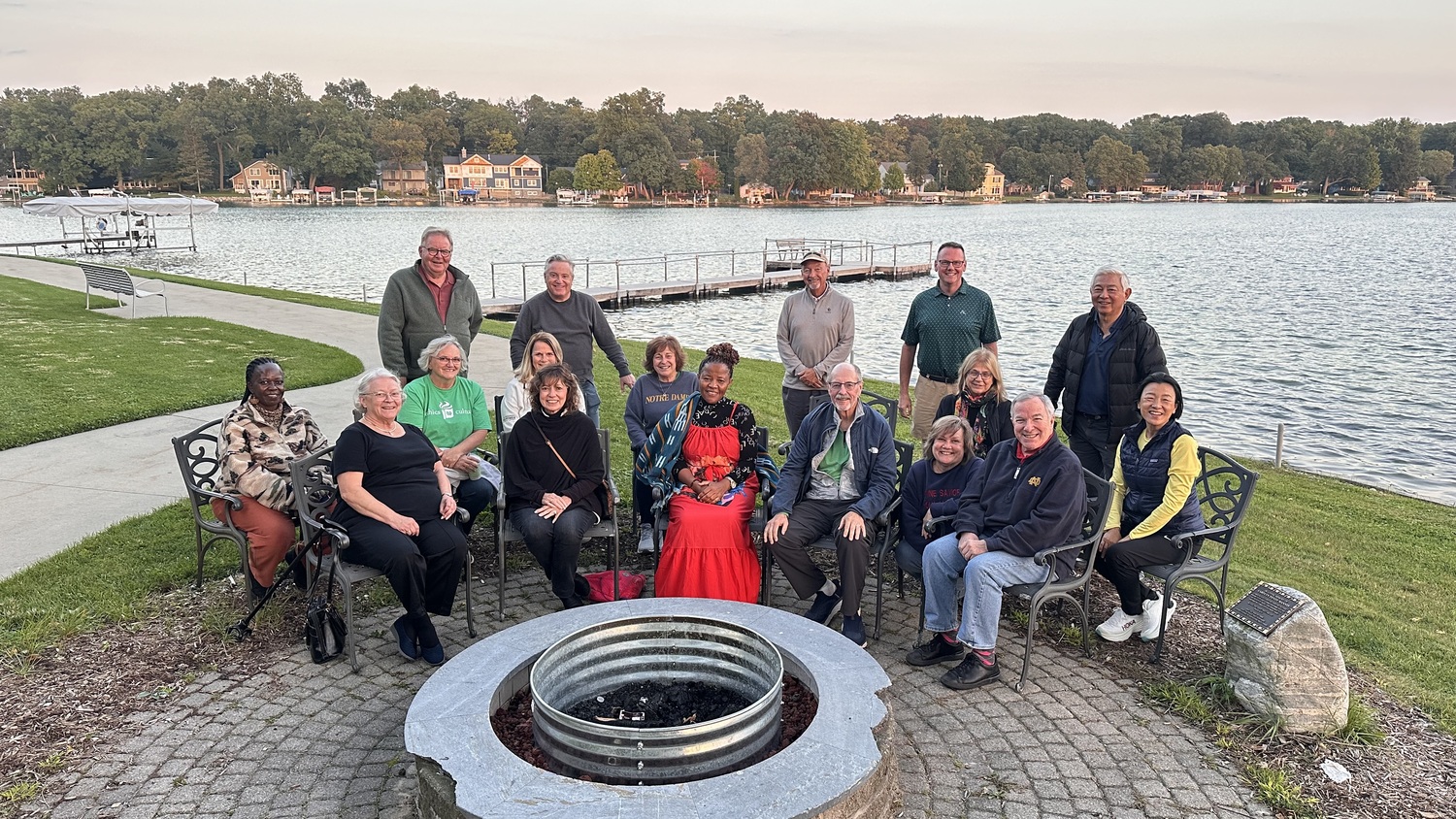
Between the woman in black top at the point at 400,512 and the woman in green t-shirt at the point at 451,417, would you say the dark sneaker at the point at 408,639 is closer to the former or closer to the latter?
the woman in black top at the point at 400,512

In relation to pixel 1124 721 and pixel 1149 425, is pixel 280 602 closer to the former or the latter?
pixel 1124 721

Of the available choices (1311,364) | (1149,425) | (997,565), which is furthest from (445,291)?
(1311,364)

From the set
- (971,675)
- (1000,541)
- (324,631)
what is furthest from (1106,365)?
(324,631)

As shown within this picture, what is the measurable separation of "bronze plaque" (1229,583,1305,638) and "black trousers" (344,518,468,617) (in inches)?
157

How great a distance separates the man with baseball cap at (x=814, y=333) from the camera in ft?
22.5

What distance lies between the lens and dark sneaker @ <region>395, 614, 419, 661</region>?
492 cm

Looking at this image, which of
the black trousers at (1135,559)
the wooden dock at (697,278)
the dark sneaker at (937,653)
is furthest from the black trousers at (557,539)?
the wooden dock at (697,278)

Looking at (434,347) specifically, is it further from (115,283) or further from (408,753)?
(115,283)

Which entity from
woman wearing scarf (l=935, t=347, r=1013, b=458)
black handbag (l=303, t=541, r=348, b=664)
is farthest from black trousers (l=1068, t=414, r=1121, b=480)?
black handbag (l=303, t=541, r=348, b=664)

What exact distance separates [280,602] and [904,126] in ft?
542

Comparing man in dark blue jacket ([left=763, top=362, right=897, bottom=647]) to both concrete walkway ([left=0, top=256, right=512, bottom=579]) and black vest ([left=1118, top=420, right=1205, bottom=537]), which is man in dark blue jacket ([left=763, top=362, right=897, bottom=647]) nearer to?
black vest ([left=1118, top=420, right=1205, bottom=537])

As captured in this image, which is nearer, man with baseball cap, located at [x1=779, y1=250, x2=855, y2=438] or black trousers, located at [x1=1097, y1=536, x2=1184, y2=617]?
black trousers, located at [x1=1097, y1=536, x2=1184, y2=617]

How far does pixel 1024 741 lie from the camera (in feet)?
13.7

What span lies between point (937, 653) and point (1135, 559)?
117 cm
